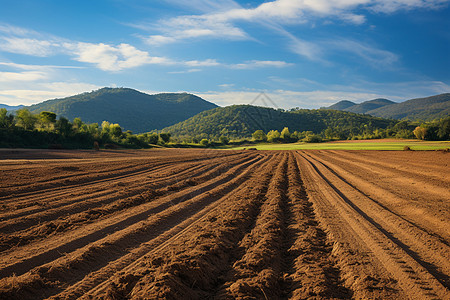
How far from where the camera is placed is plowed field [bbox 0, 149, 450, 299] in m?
3.84

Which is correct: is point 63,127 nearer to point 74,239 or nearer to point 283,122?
point 74,239

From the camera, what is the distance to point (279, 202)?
9.17 m

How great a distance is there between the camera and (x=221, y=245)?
538 centimetres

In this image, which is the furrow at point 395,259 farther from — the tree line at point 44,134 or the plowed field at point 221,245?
the tree line at point 44,134

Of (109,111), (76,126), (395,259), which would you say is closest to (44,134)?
(76,126)

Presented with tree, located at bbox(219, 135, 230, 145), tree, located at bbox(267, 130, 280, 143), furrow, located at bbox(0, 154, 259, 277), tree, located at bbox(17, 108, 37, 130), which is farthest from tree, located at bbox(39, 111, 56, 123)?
tree, located at bbox(267, 130, 280, 143)

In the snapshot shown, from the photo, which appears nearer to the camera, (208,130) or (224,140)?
(224,140)

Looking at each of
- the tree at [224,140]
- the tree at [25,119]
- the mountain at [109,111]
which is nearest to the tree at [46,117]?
the tree at [25,119]

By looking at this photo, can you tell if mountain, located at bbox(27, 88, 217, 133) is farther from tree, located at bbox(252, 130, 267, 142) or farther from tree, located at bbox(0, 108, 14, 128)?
tree, located at bbox(0, 108, 14, 128)

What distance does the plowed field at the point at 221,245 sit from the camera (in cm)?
A: 384

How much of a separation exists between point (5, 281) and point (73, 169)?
14493 mm

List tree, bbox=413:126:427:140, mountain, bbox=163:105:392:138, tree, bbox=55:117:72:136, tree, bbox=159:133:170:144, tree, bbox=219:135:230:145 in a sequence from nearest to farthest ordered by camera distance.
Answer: tree, bbox=55:117:72:136, tree, bbox=413:126:427:140, tree, bbox=159:133:170:144, tree, bbox=219:135:230:145, mountain, bbox=163:105:392:138

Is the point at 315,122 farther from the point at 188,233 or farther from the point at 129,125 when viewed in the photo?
the point at 188,233

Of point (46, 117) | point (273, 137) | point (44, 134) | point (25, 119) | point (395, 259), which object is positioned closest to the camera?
point (395, 259)
